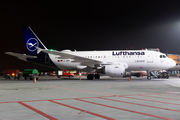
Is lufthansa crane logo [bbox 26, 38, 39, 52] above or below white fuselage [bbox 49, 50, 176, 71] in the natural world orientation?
above

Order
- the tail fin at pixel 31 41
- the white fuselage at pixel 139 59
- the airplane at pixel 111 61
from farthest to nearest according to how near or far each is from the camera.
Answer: the tail fin at pixel 31 41, the white fuselage at pixel 139 59, the airplane at pixel 111 61

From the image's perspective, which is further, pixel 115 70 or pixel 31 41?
pixel 31 41

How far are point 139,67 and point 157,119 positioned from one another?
2223 centimetres

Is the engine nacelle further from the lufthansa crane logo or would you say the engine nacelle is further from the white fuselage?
the lufthansa crane logo

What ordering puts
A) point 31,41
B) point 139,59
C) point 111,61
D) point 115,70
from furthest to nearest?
point 31,41 → point 111,61 → point 139,59 → point 115,70

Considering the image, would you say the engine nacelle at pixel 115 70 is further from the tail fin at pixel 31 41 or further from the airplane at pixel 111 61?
the tail fin at pixel 31 41

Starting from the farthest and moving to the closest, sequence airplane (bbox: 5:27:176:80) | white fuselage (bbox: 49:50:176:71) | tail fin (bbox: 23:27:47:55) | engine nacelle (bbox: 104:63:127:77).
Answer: tail fin (bbox: 23:27:47:55) → white fuselage (bbox: 49:50:176:71) → airplane (bbox: 5:27:176:80) → engine nacelle (bbox: 104:63:127:77)

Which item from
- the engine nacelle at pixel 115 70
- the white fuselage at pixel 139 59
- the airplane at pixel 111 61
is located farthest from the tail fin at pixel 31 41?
the engine nacelle at pixel 115 70

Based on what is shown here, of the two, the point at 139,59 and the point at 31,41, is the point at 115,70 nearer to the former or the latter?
the point at 139,59

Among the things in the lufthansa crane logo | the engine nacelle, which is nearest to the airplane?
the engine nacelle

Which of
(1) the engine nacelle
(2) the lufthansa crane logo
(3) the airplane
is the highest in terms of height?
(2) the lufthansa crane logo

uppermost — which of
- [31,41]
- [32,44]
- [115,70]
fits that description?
[31,41]

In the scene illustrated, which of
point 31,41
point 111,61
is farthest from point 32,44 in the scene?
point 111,61

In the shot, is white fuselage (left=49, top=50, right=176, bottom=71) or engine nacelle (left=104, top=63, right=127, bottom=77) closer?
engine nacelle (left=104, top=63, right=127, bottom=77)
